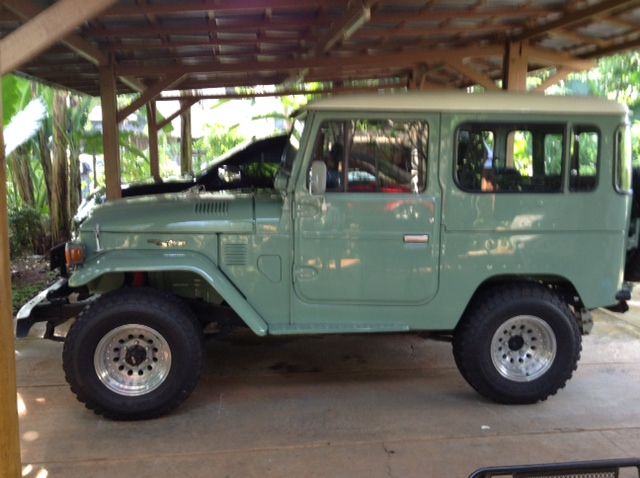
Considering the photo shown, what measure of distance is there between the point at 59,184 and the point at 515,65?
7984 millimetres

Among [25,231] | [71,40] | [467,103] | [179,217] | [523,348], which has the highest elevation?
[71,40]

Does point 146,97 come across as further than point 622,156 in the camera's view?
Yes

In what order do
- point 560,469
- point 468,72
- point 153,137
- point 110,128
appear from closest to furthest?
point 560,469, point 110,128, point 468,72, point 153,137

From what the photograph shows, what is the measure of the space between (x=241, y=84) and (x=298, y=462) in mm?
8279

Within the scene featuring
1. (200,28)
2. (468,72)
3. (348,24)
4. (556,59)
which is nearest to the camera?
(348,24)

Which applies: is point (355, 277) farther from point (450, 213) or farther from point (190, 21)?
point (190, 21)

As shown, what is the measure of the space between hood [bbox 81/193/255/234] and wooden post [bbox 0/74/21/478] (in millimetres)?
1490

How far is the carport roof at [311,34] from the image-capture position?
226 inches

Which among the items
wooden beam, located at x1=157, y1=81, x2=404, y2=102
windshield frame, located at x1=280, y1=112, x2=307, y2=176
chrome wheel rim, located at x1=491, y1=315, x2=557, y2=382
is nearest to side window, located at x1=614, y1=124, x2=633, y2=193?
chrome wheel rim, located at x1=491, y1=315, x2=557, y2=382

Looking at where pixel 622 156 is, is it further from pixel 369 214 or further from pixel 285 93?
pixel 285 93

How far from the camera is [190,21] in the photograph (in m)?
6.27

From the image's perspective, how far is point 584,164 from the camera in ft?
13.4

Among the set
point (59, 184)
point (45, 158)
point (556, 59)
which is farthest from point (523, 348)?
point (45, 158)

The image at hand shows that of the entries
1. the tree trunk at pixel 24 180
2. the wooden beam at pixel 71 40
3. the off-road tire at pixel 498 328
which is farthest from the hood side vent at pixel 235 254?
the tree trunk at pixel 24 180
